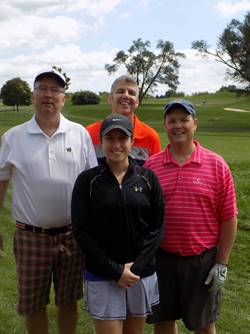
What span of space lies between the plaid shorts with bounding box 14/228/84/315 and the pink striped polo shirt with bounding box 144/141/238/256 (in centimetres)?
82

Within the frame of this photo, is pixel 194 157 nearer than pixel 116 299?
No

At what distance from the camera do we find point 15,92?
58500 mm

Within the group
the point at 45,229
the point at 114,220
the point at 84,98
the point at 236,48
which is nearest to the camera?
the point at 114,220

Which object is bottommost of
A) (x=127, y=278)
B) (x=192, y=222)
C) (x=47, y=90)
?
(x=127, y=278)

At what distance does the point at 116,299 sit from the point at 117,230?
1.53 ft

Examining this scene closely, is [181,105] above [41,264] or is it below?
above

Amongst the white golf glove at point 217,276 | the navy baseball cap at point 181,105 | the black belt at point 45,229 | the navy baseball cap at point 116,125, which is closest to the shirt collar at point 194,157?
the navy baseball cap at point 181,105

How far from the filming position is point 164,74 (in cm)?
7088

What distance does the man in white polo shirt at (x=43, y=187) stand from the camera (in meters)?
3.72

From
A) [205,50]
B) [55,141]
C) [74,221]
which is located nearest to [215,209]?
[74,221]

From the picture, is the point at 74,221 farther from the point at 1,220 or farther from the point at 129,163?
the point at 1,220

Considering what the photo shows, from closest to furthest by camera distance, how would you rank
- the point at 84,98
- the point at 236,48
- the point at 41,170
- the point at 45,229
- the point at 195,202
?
the point at 195,202 < the point at 41,170 < the point at 45,229 < the point at 236,48 < the point at 84,98

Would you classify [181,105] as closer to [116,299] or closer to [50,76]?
[50,76]

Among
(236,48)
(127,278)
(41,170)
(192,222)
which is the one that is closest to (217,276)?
(192,222)
